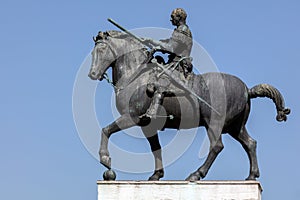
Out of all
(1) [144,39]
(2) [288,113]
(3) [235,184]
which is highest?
(1) [144,39]

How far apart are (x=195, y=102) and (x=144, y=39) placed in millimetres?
1833

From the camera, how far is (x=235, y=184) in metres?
23.3

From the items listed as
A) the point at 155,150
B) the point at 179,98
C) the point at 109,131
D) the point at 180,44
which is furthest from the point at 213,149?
the point at 180,44

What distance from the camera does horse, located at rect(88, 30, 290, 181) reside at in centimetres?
2400

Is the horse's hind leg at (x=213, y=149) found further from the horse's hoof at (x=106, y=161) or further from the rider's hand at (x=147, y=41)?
the rider's hand at (x=147, y=41)

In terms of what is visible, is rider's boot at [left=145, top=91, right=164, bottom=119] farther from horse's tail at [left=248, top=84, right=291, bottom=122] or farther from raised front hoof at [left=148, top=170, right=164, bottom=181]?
horse's tail at [left=248, top=84, right=291, bottom=122]

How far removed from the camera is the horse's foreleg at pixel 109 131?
78.6 ft

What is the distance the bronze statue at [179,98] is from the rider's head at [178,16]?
36.8 inches

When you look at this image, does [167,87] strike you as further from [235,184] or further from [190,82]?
[235,184]

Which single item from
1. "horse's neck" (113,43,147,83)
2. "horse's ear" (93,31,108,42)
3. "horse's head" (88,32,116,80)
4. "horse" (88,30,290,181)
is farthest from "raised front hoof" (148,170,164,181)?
"horse's ear" (93,31,108,42)

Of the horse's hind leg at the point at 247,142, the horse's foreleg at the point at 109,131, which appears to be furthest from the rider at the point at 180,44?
the horse's hind leg at the point at 247,142

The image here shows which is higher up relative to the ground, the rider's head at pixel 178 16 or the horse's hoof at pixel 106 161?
the rider's head at pixel 178 16

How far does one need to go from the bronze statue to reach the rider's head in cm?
93

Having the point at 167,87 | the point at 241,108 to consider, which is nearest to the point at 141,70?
the point at 167,87
